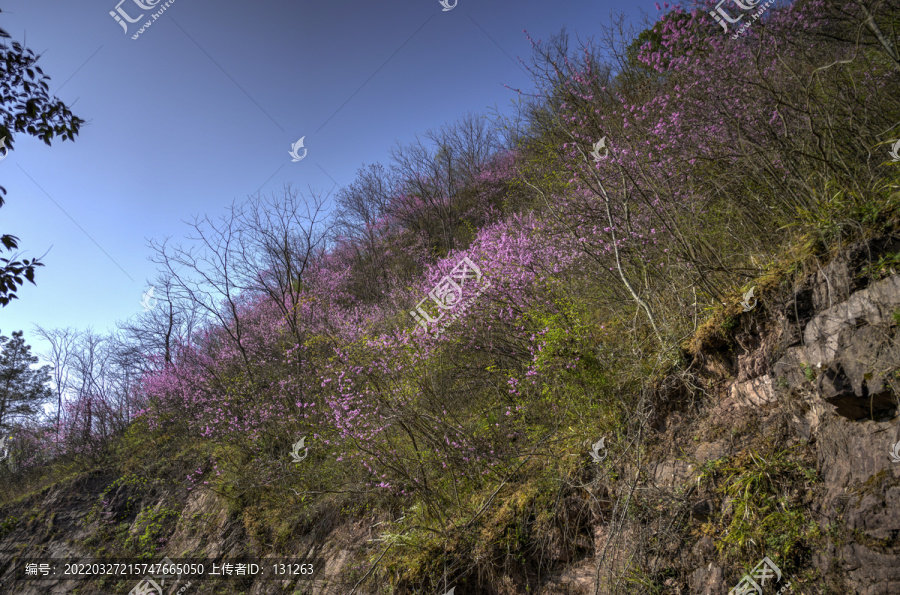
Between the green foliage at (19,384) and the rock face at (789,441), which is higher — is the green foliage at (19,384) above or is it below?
above

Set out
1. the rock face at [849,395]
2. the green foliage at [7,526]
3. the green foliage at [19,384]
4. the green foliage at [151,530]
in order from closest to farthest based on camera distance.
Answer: the rock face at [849,395], the green foliage at [151,530], the green foliage at [7,526], the green foliage at [19,384]

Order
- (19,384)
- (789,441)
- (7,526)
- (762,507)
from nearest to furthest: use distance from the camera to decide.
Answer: (762,507) → (789,441) → (7,526) → (19,384)

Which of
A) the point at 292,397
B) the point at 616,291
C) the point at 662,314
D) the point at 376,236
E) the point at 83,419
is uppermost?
the point at 376,236

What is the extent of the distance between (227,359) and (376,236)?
321 inches

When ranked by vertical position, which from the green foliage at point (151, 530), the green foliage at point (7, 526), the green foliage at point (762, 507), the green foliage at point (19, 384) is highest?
the green foliage at point (19, 384)

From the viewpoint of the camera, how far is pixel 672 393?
3.21 m

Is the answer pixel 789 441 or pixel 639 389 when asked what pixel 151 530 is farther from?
pixel 789 441

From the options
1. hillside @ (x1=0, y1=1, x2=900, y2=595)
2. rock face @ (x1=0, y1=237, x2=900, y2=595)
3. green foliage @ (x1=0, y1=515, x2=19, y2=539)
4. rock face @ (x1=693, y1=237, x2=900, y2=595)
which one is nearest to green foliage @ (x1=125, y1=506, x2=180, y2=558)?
hillside @ (x1=0, y1=1, x2=900, y2=595)

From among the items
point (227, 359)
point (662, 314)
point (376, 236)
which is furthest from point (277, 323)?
point (662, 314)

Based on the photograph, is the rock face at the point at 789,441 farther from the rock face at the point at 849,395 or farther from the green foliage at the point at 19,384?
the green foliage at the point at 19,384

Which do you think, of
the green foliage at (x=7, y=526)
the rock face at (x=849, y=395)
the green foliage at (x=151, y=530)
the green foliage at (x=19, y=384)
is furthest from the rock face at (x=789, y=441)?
the green foliage at (x=19, y=384)

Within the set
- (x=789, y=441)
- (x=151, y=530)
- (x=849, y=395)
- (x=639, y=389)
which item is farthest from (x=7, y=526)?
(x=849, y=395)

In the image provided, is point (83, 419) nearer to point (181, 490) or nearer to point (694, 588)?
point (181, 490)

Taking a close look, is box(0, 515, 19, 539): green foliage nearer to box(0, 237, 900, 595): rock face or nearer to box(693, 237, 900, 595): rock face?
box(0, 237, 900, 595): rock face
